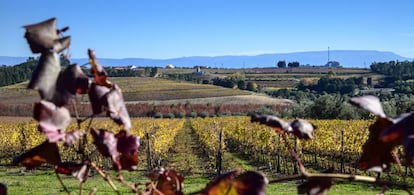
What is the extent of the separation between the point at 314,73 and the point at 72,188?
83348 mm

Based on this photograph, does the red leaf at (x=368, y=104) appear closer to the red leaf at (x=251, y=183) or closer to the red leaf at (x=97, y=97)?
the red leaf at (x=251, y=183)

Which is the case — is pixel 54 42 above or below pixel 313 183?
above

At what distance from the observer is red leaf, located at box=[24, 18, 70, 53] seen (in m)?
0.55

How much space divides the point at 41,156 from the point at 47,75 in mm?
136

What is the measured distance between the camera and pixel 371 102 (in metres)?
0.58

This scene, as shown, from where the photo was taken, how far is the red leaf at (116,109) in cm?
60

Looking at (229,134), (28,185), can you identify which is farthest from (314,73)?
(28,185)

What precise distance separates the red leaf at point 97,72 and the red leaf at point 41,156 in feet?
0.31

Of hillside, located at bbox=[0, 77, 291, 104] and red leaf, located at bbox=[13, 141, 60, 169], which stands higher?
red leaf, located at bbox=[13, 141, 60, 169]

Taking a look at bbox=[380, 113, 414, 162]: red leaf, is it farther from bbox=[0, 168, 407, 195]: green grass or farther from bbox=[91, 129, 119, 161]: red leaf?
bbox=[0, 168, 407, 195]: green grass

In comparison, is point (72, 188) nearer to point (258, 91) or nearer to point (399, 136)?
point (399, 136)

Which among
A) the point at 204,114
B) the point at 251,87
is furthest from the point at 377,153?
the point at 251,87

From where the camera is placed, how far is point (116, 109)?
0.61 metres

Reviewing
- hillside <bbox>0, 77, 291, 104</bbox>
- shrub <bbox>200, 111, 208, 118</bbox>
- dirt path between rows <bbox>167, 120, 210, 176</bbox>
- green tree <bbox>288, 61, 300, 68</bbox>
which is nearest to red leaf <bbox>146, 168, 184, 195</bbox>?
dirt path between rows <bbox>167, 120, 210, 176</bbox>
